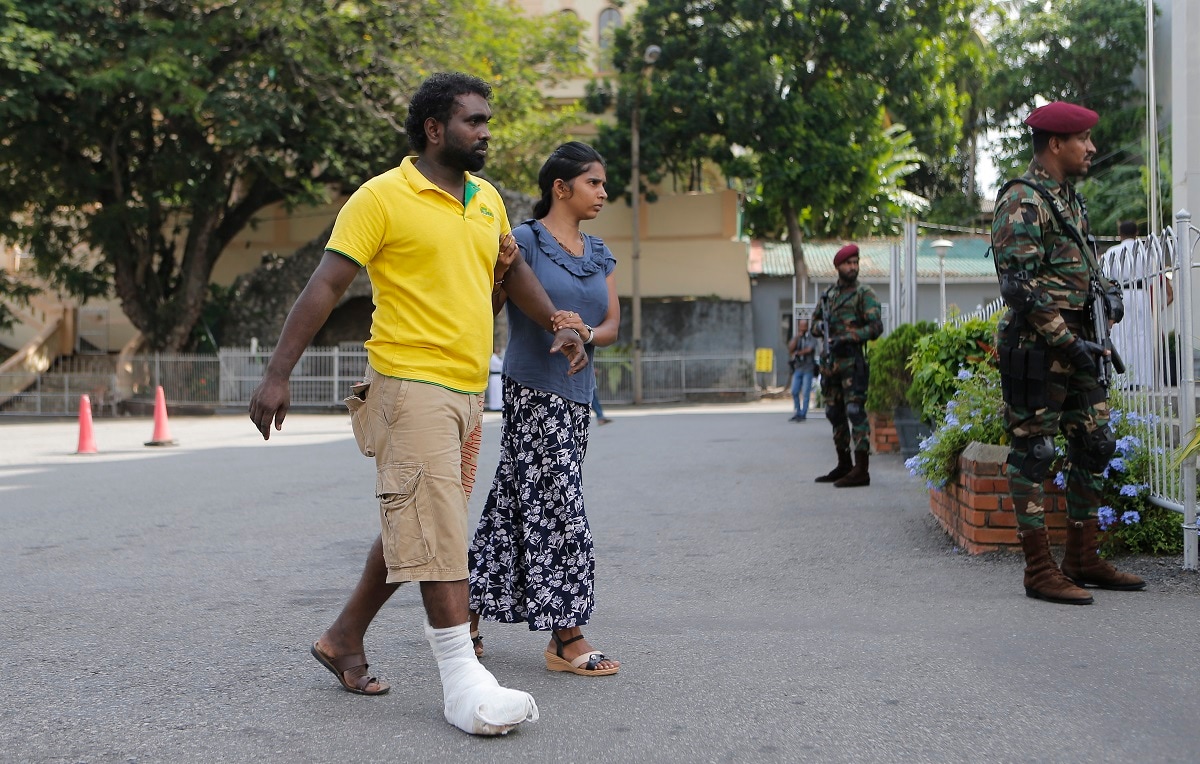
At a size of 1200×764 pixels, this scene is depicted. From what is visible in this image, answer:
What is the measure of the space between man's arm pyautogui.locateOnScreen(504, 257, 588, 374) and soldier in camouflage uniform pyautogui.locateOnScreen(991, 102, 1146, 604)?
1.95 metres

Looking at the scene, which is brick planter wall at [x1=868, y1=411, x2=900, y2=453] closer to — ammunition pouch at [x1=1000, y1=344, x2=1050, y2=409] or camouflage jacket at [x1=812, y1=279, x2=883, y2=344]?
camouflage jacket at [x1=812, y1=279, x2=883, y2=344]

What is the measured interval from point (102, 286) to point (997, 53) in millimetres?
27650

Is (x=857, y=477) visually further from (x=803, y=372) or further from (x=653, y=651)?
(x=803, y=372)

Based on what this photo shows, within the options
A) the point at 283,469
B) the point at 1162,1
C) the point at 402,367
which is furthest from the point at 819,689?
the point at 1162,1

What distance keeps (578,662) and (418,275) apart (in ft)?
4.48

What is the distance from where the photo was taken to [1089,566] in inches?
209

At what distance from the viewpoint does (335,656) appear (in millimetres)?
3910

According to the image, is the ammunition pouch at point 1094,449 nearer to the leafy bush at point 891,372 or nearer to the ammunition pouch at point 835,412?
the ammunition pouch at point 835,412

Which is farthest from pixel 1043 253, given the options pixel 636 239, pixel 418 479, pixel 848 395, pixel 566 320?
pixel 636 239

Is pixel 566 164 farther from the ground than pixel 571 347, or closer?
farther from the ground

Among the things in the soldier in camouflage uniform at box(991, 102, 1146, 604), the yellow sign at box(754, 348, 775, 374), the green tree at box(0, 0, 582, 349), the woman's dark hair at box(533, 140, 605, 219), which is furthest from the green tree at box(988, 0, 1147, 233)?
the woman's dark hair at box(533, 140, 605, 219)

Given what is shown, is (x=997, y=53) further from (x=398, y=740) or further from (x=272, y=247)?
(x=398, y=740)

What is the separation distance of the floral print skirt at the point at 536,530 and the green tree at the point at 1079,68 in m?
35.4

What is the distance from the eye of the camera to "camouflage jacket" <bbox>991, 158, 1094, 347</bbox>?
5039 mm
